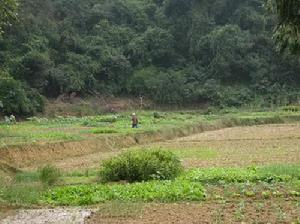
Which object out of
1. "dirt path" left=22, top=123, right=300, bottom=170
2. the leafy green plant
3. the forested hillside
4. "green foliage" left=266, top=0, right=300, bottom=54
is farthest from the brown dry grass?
the forested hillside

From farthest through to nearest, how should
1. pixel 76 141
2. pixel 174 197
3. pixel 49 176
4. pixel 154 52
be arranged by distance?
pixel 154 52
pixel 76 141
pixel 49 176
pixel 174 197

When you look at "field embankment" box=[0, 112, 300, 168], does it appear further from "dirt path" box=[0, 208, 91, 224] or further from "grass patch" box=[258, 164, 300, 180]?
"dirt path" box=[0, 208, 91, 224]

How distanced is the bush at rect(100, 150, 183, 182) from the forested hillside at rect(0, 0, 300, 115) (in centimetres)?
4352

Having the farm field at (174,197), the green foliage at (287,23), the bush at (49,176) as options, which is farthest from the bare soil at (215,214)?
the bush at (49,176)

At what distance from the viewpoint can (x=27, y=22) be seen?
66.1 metres

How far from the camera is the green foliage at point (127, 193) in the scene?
49.0 feet

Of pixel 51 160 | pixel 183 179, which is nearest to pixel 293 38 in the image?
pixel 183 179

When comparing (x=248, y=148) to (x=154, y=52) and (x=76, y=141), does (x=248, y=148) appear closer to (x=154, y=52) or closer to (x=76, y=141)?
(x=76, y=141)

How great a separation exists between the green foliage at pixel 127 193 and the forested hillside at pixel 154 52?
1792 inches

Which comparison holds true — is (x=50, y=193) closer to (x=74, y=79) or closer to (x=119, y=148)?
(x=119, y=148)

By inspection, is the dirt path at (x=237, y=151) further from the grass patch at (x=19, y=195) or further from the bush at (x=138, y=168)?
the grass patch at (x=19, y=195)

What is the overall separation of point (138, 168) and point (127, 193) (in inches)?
Answer: 108

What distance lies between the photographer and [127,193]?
15297 mm

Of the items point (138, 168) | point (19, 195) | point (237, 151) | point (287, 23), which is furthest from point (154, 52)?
point (287, 23)
